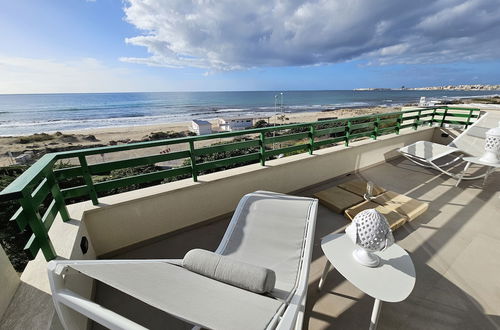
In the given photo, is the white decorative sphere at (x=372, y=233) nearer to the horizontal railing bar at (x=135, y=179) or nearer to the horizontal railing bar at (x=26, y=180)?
the horizontal railing bar at (x=135, y=179)

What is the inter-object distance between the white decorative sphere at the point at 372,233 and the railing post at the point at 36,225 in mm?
2052

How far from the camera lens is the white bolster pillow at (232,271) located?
3.08 ft

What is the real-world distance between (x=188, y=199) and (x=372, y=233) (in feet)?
6.48

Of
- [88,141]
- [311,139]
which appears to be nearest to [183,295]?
[311,139]

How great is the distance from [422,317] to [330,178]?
8.46 ft

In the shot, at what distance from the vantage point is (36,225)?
1303 mm

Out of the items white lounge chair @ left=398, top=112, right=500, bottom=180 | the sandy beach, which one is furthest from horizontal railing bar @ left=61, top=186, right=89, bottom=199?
the sandy beach

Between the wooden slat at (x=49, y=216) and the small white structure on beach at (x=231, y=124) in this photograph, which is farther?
the small white structure on beach at (x=231, y=124)

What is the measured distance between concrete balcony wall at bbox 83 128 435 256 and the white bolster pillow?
1424 mm

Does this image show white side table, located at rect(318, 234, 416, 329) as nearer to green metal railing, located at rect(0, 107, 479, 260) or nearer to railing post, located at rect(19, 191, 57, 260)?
green metal railing, located at rect(0, 107, 479, 260)

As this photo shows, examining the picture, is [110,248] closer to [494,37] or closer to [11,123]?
[494,37]

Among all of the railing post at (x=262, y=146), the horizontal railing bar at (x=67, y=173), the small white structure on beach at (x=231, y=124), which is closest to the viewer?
the horizontal railing bar at (x=67, y=173)

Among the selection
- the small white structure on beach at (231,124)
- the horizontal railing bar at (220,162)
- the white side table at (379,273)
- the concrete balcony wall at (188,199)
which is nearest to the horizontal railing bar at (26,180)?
the concrete balcony wall at (188,199)

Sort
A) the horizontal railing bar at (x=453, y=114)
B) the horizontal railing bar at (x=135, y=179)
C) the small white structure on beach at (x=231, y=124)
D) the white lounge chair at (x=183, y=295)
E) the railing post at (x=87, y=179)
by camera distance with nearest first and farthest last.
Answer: the white lounge chair at (x=183, y=295), the railing post at (x=87, y=179), the horizontal railing bar at (x=135, y=179), the horizontal railing bar at (x=453, y=114), the small white structure on beach at (x=231, y=124)
